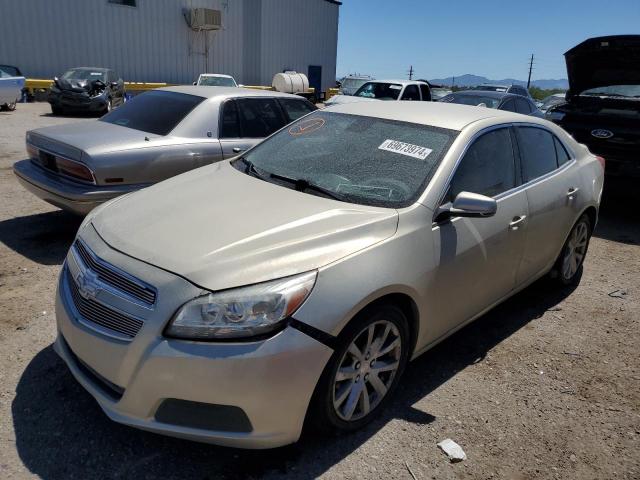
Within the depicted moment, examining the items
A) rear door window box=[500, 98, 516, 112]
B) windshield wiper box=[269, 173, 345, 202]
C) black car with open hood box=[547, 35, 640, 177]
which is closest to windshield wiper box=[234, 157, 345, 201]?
windshield wiper box=[269, 173, 345, 202]

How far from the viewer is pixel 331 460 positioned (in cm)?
251

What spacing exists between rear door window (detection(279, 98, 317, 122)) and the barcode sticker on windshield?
3172mm

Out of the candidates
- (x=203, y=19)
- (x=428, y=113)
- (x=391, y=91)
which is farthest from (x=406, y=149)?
(x=203, y=19)

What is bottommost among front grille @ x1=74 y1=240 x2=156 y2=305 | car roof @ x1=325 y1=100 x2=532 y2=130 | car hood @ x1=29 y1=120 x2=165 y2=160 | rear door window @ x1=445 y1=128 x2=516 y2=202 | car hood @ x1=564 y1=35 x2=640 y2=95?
front grille @ x1=74 y1=240 x2=156 y2=305

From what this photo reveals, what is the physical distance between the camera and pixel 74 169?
15.5 ft

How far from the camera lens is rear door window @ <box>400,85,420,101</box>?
47.6ft

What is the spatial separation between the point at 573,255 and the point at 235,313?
3.66 meters

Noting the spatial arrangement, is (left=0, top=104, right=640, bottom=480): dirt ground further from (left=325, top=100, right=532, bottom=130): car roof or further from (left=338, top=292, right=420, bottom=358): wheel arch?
(left=325, top=100, right=532, bottom=130): car roof

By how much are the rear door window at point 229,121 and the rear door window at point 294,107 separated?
766 millimetres

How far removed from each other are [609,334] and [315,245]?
2.86 metres

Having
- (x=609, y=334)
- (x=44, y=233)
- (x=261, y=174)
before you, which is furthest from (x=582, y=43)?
(x=44, y=233)

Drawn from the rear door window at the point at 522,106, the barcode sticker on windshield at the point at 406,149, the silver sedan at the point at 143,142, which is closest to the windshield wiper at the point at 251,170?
the barcode sticker on windshield at the point at 406,149

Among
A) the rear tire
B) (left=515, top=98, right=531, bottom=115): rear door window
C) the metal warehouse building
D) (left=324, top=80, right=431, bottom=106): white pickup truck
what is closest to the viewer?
the rear tire

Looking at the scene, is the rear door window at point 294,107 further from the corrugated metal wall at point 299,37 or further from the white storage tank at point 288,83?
the corrugated metal wall at point 299,37
